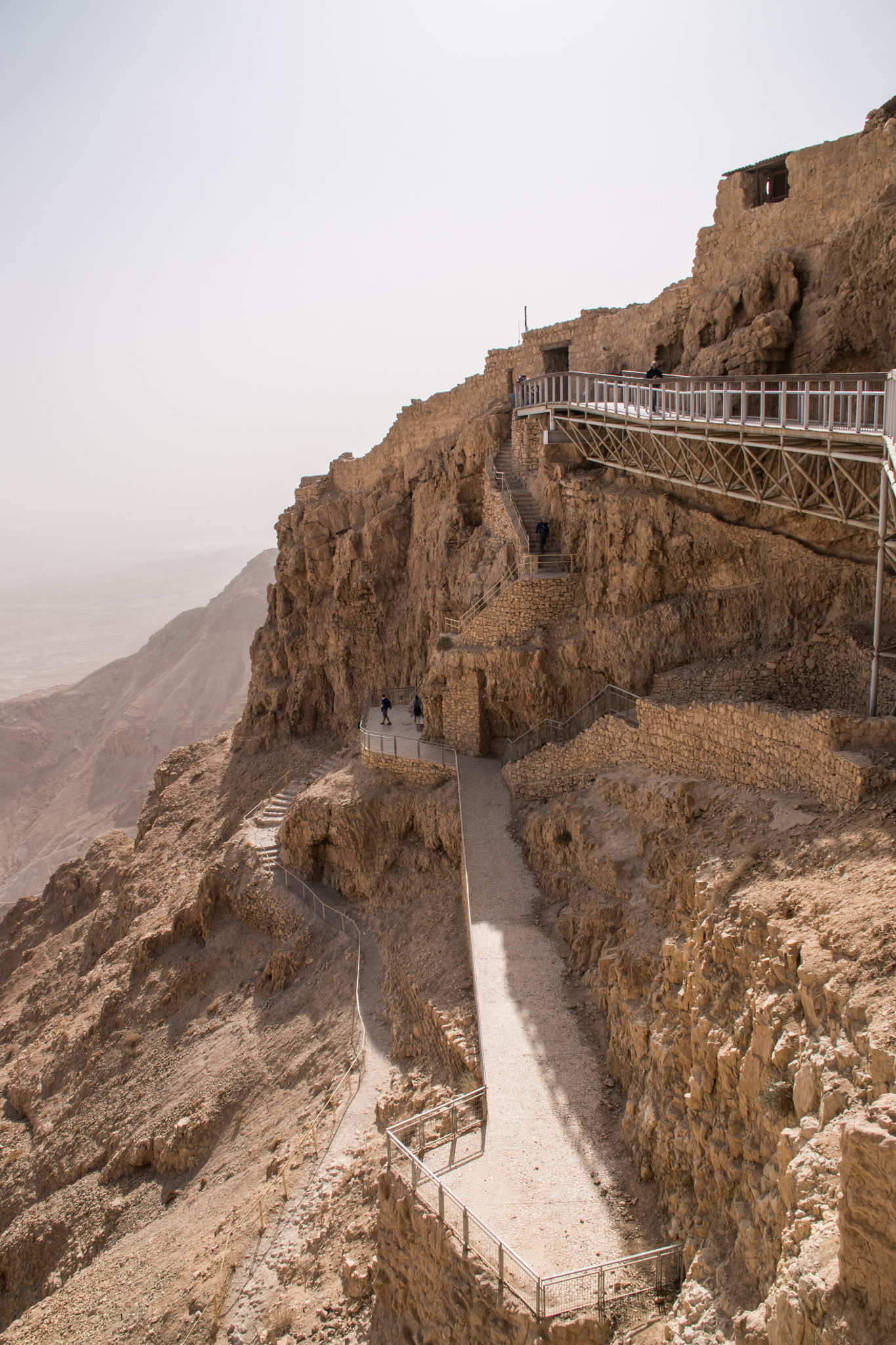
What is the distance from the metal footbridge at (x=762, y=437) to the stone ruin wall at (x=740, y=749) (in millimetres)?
1157

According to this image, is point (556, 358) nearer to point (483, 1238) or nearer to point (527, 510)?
point (527, 510)

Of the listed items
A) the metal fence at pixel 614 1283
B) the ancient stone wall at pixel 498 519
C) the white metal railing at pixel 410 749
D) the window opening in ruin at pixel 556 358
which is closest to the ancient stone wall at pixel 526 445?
the ancient stone wall at pixel 498 519

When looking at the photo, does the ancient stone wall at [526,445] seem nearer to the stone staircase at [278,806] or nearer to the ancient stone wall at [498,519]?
the ancient stone wall at [498,519]

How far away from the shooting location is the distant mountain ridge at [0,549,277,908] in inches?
2130

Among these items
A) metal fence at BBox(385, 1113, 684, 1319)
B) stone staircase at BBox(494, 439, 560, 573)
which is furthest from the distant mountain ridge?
metal fence at BBox(385, 1113, 684, 1319)

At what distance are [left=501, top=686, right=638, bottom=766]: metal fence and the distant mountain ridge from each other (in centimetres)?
3780

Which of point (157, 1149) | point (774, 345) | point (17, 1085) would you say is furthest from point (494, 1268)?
point (17, 1085)

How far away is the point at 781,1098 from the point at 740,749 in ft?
17.9

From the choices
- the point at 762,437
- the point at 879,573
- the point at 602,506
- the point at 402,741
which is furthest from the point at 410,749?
the point at 879,573

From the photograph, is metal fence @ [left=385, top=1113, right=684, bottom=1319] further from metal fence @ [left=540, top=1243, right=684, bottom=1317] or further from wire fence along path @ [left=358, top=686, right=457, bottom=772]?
wire fence along path @ [left=358, top=686, right=457, bottom=772]

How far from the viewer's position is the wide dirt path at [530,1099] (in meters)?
7.87

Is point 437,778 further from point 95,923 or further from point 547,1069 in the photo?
point 95,923

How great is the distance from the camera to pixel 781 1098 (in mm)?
6789

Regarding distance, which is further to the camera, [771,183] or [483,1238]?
[771,183]
